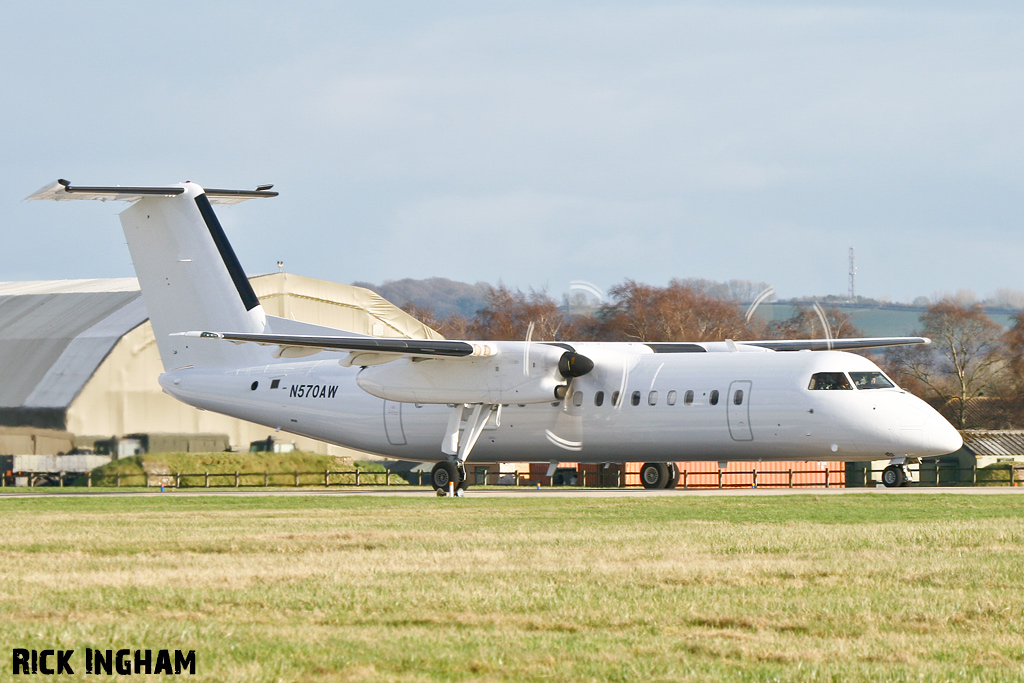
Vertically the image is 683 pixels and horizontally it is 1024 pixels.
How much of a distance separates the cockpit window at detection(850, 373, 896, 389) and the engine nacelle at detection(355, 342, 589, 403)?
5938 mm

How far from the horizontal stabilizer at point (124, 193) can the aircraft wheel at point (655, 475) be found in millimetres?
11431

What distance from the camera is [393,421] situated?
30391mm

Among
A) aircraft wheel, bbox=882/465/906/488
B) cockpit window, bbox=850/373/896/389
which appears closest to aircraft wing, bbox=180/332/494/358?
cockpit window, bbox=850/373/896/389

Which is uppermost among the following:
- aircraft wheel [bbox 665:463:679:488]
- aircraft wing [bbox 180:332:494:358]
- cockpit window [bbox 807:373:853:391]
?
aircraft wing [bbox 180:332:494:358]

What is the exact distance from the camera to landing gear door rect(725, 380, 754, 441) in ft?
87.4

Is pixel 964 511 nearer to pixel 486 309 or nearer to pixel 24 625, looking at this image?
pixel 24 625

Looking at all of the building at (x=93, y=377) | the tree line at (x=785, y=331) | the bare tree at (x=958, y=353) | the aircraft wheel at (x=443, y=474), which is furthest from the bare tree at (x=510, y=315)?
the aircraft wheel at (x=443, y=474)

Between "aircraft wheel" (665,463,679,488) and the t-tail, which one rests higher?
the t-tail

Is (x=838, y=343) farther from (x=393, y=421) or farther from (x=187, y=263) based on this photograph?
(x=187, y=263)

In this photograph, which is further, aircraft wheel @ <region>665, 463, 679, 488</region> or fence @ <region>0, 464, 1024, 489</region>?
fence @ <region>0, 464, 1024, 489</region>

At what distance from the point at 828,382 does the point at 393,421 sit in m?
10.3

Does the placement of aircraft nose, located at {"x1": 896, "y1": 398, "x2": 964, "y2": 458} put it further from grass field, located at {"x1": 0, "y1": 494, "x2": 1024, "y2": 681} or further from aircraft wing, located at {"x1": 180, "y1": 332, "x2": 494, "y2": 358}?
aircraft wing, located at {"x1": 180, "y1": 332, "x2": 494, "y2": 358}

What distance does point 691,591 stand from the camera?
33.3ft

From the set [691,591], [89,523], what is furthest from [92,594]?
[89,523]
